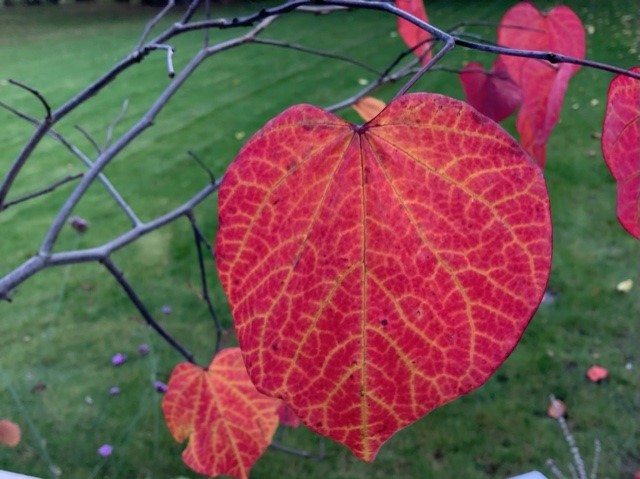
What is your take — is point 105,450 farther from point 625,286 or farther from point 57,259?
point 625,286

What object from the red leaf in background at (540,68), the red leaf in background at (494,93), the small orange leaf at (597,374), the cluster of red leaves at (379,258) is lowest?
the small orange leaf at (597,374)

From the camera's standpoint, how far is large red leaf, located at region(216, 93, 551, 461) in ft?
0.84

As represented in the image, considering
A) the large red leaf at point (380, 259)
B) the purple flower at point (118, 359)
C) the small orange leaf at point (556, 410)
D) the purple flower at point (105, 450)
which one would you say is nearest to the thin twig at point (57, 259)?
the large red leaf at point (380, 259)

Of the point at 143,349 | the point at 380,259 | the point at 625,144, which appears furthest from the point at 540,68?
the point at 143,349

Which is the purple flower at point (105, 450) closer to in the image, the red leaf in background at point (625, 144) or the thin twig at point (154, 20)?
the thin twig at point (154, 20)

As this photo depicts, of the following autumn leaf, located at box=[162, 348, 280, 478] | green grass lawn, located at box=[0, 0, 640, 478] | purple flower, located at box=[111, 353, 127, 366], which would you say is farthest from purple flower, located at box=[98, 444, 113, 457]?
autumn leaf, located at box=[162, 348, 280, 478]

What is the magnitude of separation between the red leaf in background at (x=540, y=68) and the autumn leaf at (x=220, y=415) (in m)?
0.37

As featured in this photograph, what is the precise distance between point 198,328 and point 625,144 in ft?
6.40

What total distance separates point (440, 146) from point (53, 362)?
2090 millimetres

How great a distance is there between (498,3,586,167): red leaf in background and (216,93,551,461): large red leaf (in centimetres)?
31

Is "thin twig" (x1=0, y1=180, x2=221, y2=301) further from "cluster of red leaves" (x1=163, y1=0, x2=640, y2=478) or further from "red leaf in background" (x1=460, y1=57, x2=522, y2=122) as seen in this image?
"cluster of red leaves" (x1=163, y1=0, x2=640, y2=478)

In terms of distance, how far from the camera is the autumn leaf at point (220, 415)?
2.23 ft

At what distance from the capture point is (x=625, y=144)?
1.16ft

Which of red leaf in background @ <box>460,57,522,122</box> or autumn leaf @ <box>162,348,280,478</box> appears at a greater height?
red leaf in background @ <box>460,57,522,122</box>
